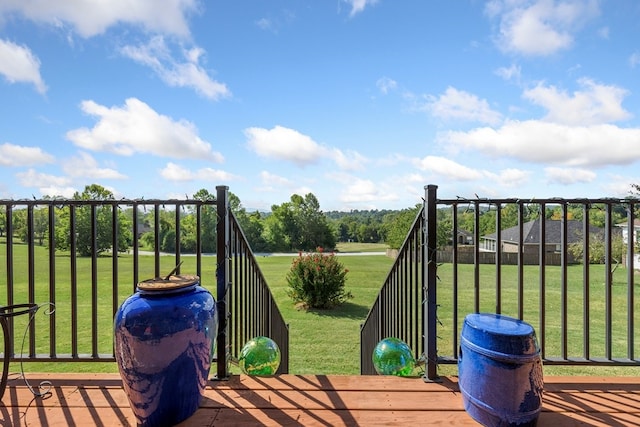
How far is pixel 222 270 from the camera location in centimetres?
195

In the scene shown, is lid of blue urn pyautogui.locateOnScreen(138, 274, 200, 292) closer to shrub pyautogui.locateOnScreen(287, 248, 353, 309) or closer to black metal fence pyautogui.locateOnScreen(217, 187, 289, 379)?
black metal fence pyautogui.locateOnScreen(217, 187, 289, 379)

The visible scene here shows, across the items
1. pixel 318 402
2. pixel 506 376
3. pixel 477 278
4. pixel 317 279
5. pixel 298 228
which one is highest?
pixel 477 278

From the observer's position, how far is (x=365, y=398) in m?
1.69

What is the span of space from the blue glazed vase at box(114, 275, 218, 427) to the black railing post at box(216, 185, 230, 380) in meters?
0.44

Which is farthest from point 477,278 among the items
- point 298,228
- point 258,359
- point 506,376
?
point 298,228

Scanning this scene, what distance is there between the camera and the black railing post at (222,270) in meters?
1.93

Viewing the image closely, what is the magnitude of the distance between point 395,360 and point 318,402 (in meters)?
0.65

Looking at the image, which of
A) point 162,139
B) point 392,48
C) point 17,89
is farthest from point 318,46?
point 162,139

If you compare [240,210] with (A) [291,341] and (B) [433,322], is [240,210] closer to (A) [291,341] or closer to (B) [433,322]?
(A) [291,341]

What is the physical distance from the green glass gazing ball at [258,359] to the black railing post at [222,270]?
4.8 inches

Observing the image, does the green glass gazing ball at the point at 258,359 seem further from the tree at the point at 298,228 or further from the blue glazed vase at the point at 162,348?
the tree at the point at 298,228

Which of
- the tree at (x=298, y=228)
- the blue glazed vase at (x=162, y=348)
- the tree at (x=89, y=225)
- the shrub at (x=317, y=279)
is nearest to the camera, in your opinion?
the blue glazed vase at (x=162, y=348)

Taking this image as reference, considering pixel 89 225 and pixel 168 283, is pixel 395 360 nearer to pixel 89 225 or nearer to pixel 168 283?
pixel 168 283

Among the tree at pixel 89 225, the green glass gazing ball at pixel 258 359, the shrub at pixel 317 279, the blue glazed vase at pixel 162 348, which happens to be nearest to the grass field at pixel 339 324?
the shrub at pixel 317 279
